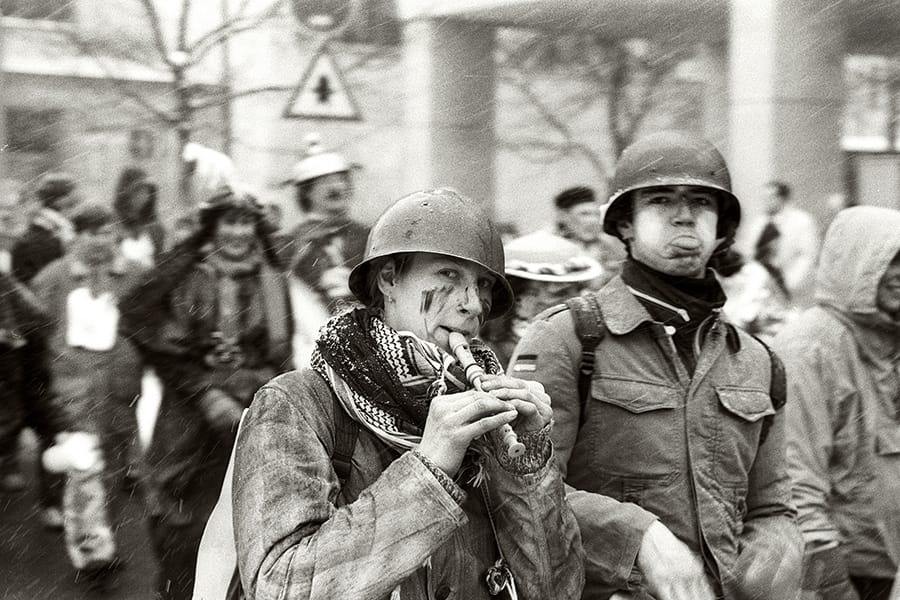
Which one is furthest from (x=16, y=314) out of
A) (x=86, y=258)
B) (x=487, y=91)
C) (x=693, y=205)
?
(x=487, y=91)

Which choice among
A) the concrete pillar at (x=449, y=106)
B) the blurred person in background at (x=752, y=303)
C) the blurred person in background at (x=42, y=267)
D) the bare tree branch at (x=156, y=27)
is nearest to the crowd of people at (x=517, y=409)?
the blurred person in background at (x=42, y=267)

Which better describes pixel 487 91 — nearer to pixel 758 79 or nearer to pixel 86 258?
pixel 758 79

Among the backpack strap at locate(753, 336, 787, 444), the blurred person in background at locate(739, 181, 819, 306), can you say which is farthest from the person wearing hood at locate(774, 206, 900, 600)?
the blurred person in background at locate(739, 181, 819, 306)

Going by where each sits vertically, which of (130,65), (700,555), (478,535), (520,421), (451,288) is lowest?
(700,555)

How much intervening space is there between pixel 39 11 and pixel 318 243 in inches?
242

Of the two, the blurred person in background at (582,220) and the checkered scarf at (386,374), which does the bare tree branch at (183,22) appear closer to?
the blurred person in background at (582,220)

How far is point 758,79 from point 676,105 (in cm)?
265

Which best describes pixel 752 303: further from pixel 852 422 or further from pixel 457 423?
pixel 457 423

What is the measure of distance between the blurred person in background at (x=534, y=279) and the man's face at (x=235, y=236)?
1.21m

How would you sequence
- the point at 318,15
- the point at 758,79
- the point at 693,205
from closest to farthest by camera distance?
the point at 693,205, the point at 318,15, the point at 758,79

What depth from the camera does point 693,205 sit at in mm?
3881

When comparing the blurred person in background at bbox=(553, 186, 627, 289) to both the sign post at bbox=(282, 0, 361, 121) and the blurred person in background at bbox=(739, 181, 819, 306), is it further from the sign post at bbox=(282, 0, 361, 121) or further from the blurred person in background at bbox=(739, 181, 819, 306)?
the blurred person in background at bbox=(739, 181, 819, 306)

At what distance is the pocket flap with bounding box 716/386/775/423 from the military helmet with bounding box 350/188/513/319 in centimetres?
88

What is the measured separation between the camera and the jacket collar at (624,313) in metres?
3.74
